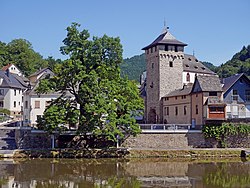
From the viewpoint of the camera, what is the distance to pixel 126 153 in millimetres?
35812

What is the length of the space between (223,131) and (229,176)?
585 inches

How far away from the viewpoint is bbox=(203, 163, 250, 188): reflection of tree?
72.4 ft

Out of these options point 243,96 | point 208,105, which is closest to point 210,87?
point 208,105

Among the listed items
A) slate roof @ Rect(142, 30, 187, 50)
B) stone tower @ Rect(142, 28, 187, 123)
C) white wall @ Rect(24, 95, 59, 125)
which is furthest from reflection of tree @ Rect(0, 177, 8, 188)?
slate roof @ Rect(142, 30, 187, 50)

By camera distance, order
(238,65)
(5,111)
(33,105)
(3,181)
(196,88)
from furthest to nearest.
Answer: (238,65) < (5,111) < (33,105) < (196,88) < (3,181)

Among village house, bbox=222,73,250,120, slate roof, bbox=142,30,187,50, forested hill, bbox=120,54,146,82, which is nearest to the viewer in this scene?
village house, bbox=222,73,250,120

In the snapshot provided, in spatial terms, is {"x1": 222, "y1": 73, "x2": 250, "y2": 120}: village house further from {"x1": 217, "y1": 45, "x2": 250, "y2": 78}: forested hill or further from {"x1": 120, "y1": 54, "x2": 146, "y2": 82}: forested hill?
{"x1": 120, "y1": 54, "x2": 146, "y2": 82}: forested hill

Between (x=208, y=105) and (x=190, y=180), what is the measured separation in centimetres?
1786

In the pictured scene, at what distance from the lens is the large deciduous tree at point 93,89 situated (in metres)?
34.5


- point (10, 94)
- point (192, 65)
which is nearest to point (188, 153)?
point (192, 65)

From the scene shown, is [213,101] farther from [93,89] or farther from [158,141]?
[93,89]

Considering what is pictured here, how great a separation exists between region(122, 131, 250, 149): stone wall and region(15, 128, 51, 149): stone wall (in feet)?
23.4

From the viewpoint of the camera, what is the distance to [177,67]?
5338 cm

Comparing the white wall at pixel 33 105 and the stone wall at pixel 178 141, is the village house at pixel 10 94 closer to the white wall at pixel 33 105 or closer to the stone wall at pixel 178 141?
the white wall at pixel 33 105
